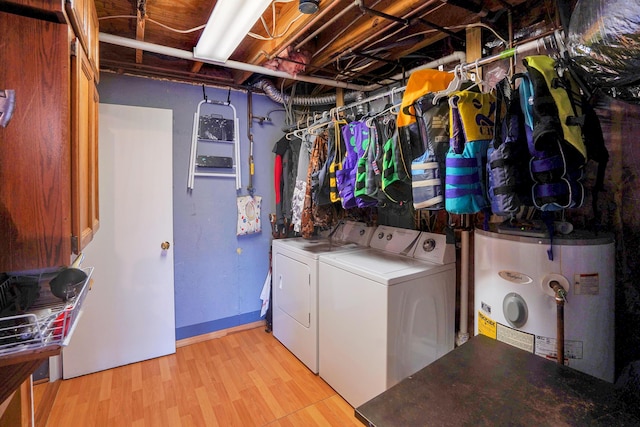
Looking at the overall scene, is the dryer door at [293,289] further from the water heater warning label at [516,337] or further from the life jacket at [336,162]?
the water heater warning label at [516,337]

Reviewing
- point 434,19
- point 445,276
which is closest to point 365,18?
point 434,19

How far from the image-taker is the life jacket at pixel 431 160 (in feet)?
5.20

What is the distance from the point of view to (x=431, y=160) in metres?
1.60

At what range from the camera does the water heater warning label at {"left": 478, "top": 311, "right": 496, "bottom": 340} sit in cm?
157

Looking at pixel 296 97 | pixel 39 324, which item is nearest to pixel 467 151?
pixel 39 324

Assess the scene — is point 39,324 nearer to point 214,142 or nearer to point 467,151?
point 467,151

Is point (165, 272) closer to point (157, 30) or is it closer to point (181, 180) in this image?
point (181, 180)

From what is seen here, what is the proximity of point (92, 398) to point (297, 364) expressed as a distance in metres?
1.46

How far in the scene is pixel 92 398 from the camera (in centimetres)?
217

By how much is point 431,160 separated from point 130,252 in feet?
7.93

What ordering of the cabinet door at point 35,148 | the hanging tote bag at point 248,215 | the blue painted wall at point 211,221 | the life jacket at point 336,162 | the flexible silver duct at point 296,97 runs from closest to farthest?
the cabinet door at point 35,148 < the life jacket at point 336,162 < the blue painted wall at point 211,221 < the flexible silver duct at point 296,97 < the hanging tote bag at point 248,215

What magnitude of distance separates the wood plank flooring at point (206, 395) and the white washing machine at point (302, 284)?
→ 18cm

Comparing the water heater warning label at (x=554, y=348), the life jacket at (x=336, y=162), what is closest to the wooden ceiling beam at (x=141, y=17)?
the life jacket at (x=336, y=162)

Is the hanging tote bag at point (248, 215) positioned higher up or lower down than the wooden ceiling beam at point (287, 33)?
lower down
